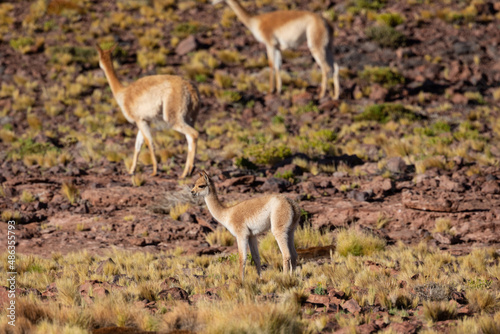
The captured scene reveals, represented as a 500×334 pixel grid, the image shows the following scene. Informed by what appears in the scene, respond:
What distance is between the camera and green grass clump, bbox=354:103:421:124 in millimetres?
17297

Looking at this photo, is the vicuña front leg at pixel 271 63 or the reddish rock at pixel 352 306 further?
the vicuña front leg at pixel 271 63

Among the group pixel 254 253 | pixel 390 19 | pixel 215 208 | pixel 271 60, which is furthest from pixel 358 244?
pixel 390 19

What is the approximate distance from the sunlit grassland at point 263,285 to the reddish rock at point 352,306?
0.11m

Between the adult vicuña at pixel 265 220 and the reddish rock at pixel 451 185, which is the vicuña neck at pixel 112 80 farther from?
the reddish rock at pixel 451 185

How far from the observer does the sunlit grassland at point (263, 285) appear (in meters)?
5.43

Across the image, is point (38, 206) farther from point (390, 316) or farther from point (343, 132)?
point (343, 132)

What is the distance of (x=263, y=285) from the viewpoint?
6.77 metres

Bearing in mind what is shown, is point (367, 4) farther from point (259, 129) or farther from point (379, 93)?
point (259, 129)

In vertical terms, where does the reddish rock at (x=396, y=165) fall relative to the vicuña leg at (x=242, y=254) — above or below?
below

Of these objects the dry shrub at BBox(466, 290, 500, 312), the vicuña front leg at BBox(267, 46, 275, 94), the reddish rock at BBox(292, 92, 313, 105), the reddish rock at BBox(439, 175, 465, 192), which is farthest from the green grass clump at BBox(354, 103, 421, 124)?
the dry shrub at BBox(466, 290, 500, 312)

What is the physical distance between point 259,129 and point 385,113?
405cm

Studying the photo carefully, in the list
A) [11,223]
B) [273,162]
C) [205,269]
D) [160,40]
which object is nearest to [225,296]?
[205,269]

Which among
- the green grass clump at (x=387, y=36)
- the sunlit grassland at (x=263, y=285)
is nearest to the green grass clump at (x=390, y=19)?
the green grass clump at (x=387, y=36)

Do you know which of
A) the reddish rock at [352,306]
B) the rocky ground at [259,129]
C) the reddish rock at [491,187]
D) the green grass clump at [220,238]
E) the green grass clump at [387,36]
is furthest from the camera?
the green grass clump at [387,36]
